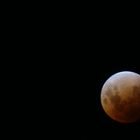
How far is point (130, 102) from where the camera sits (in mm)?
8602

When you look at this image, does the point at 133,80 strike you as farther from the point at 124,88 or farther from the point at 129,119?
the point at 129,119

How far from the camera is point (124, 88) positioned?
8711 mm

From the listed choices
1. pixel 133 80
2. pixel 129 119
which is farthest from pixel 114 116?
pixel 133 80

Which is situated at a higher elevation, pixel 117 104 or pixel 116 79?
pixel 116 79

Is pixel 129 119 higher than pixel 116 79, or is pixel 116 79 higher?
pixel 116 79

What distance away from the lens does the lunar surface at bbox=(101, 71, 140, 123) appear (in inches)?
339

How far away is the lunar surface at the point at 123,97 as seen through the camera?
8617 mm

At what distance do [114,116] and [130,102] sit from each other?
503 mm

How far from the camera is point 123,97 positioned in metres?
8.62

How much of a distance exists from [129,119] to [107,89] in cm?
79

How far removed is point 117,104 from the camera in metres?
8.62

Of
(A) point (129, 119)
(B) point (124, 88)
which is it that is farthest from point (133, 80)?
(A) point (129, 119)

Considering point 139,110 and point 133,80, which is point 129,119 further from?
point 133,80

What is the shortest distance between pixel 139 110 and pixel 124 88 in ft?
1.84
